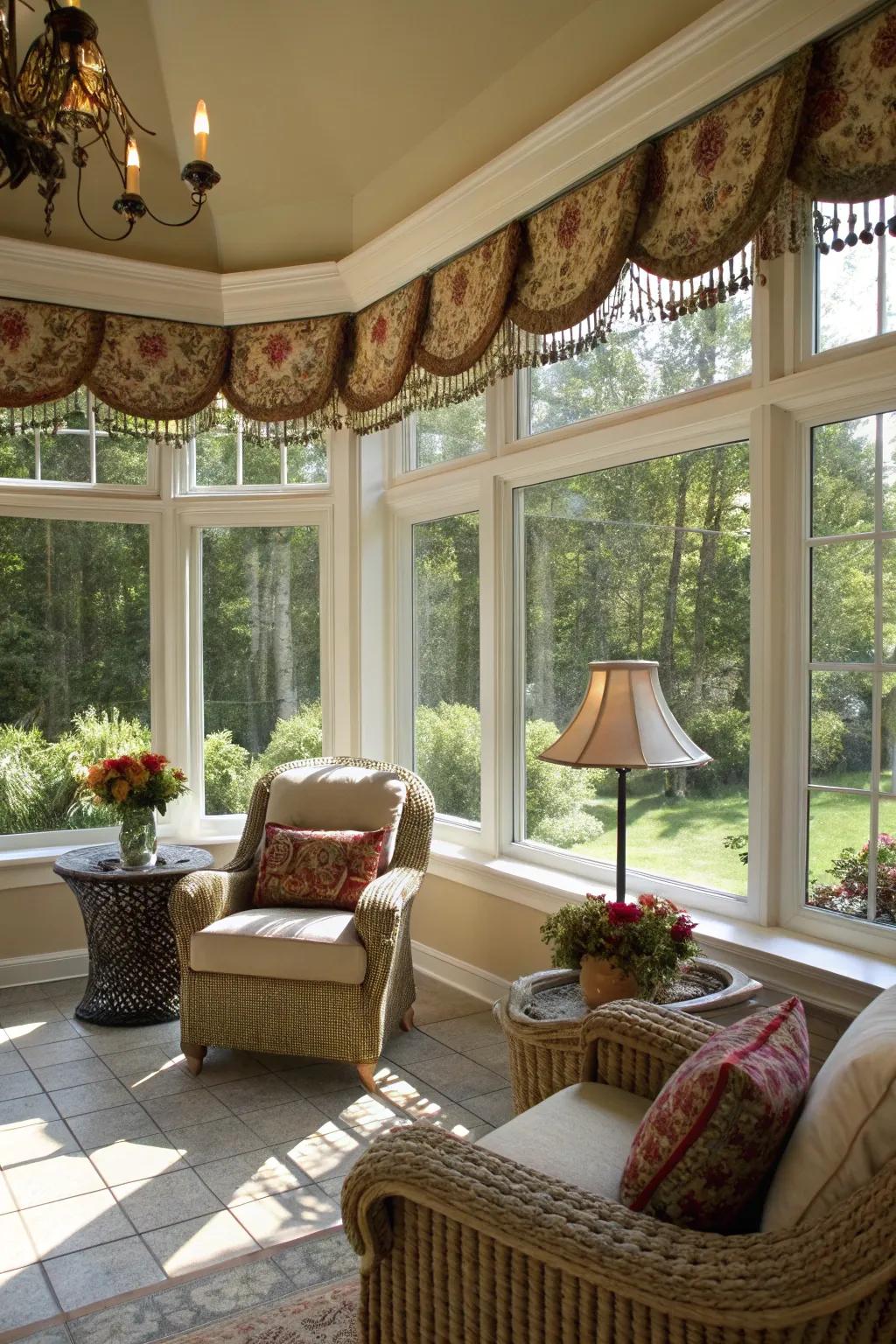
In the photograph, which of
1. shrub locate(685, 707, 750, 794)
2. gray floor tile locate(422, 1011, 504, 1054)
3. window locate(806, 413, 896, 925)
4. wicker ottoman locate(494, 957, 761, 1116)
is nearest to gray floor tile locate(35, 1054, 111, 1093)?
gray floor tile locate(422, 1011, 504, 1054)

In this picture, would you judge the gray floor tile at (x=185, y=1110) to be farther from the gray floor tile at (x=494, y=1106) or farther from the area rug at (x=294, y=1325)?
the area rug at (x=294, y=1325)

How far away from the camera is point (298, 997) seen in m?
3.23

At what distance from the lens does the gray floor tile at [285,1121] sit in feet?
9.50

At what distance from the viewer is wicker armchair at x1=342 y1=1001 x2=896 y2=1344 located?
4.07 feet

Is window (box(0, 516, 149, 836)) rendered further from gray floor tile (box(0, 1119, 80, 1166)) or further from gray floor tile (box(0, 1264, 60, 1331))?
gray floor tile (box(0, 1264, 60, 1331))

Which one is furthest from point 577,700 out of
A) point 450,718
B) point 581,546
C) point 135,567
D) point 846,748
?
point 135,567

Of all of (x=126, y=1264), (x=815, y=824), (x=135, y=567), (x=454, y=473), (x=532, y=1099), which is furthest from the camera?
(x=135, y=567)

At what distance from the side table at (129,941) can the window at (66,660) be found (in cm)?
74

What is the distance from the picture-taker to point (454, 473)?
4.23 meters

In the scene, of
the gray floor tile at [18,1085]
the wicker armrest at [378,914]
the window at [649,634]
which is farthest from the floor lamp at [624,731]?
the gray floor tile at [18,1085]

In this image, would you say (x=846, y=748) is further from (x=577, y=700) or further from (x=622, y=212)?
(x=622, y=212)

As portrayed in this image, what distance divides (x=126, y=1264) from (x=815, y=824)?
1984mm

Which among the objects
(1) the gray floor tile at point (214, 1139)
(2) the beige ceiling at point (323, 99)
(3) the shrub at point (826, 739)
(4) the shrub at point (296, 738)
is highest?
(2) the beige ceiling at point (323, 99)

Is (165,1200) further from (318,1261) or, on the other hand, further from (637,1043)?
(637,1043)
